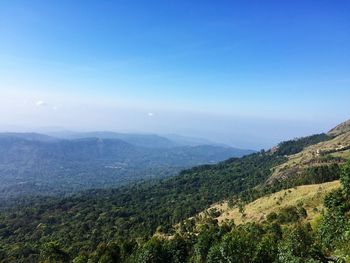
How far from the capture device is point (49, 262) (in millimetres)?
93500

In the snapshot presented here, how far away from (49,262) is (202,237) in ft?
143

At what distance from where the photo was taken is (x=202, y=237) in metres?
82.8

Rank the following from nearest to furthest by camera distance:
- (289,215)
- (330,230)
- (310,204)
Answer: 1. (330,230)
2. (289,215)
3. (310,204)

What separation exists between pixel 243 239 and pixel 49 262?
55543mm

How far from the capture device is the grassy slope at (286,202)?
109m

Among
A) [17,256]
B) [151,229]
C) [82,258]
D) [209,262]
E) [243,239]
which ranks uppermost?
[243,239]

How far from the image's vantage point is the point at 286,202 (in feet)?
402

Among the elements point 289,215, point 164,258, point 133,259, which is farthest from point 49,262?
point 289,215

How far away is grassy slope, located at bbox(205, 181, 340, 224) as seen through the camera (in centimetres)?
10862

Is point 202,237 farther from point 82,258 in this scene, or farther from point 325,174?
point 325,174

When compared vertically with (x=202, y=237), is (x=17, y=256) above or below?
below

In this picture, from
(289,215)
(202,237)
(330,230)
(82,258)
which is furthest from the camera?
(289,215)

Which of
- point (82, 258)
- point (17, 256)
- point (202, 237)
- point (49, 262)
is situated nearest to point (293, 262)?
point (202, 237)

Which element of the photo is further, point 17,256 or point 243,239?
point 17,256
